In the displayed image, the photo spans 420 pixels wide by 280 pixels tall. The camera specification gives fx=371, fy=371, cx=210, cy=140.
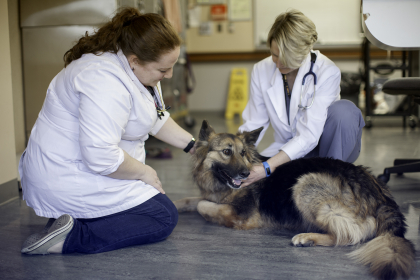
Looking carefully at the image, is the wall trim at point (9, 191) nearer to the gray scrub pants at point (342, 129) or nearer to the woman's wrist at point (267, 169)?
the woman's wrist at point (267, 169)

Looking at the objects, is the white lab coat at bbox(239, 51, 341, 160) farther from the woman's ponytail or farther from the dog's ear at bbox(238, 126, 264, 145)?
the woman's ponytail

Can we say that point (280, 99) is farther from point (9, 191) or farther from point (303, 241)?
point (9, 191)

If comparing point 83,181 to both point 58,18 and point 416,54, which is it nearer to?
point 58,18

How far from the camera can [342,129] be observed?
2.23 m

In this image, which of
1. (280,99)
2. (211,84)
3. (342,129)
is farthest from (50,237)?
(211,84)

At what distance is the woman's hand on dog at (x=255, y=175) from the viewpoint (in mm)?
2057

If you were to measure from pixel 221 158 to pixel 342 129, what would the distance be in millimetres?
765

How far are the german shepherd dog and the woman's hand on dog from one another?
0.03 m

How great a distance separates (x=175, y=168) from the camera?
3.51m

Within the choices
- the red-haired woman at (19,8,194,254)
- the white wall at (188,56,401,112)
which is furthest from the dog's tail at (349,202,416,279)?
the white wall at (188,56,401,112)

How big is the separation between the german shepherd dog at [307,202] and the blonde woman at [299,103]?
125 millimetres

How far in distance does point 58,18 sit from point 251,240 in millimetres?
2528

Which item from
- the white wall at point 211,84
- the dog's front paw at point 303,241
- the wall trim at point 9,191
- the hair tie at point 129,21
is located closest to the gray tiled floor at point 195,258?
the dog's front paw at point 303,241

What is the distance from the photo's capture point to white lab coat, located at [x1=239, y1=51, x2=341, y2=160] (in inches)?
85.6
